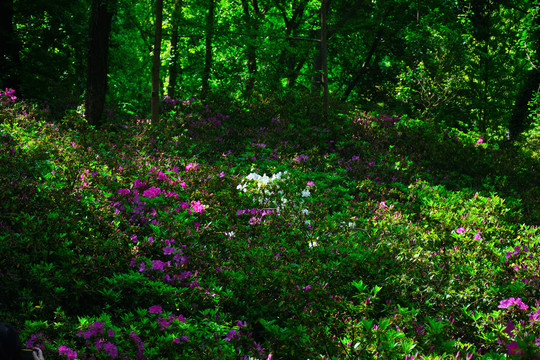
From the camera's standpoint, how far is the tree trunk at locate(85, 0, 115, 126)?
8.42 meters

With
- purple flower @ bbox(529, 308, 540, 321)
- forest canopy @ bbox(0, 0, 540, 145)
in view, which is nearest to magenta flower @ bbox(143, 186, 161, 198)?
forest canopy @ bbox(0, 0, 540, 145)

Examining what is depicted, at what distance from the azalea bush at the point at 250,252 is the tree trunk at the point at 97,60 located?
0.52 meters

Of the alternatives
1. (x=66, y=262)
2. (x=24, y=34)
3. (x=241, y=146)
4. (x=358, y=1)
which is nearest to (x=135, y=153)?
(x=241, y=146)

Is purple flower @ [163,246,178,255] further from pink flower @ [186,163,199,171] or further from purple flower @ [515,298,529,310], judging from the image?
purple flower @ [515,298,529,310]

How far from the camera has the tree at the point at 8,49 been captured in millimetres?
10180

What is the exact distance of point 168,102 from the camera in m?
10.9

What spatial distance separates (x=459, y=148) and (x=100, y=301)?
856cm

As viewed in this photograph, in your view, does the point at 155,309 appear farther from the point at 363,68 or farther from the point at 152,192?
the point at 363,68

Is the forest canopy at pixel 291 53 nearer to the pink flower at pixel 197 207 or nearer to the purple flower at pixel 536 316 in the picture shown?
the pink flower at pixel 197 207

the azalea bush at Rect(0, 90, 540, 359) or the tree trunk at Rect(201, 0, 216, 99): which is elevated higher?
the tree trunk at Rect(201, 0, 216, 99)

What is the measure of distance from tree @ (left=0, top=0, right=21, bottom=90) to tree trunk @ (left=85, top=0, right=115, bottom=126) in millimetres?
3140

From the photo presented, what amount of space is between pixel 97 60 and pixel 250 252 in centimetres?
633

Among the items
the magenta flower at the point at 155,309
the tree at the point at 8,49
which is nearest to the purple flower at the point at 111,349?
the magenta flower at the point at 155,309

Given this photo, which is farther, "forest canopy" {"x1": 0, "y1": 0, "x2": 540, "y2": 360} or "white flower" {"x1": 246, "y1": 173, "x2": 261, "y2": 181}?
"white flower" {"x1": 246, "y1": 173, "x2": 261, "y2": 181}
